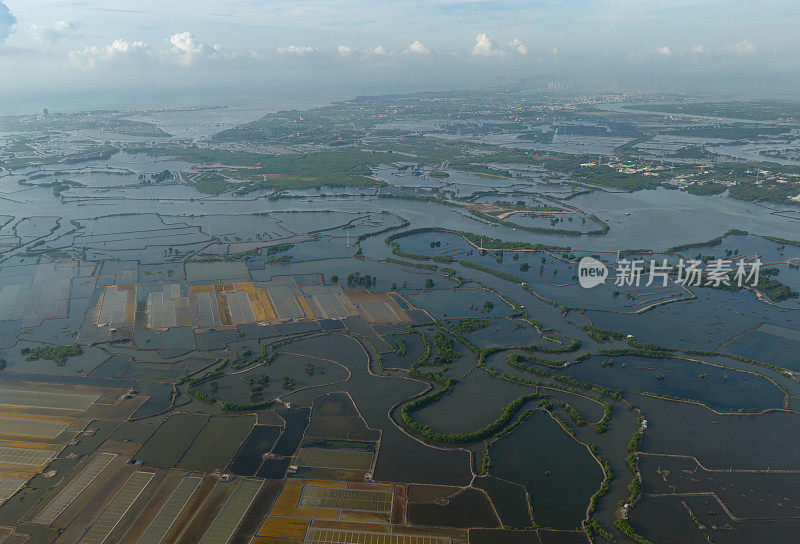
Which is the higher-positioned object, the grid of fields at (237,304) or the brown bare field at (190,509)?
the grid of fields at (237,304)

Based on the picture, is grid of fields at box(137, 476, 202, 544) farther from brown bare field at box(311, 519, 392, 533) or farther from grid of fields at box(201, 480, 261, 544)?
brown bare field at box(311, 519, 392, 533)

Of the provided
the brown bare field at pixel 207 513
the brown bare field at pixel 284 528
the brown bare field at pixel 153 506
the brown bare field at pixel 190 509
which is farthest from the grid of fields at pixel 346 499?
the brown bare field at pixel 153 506

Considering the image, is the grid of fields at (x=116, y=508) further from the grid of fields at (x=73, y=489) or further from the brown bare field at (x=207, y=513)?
the brown bare field at (x=207, y=513)

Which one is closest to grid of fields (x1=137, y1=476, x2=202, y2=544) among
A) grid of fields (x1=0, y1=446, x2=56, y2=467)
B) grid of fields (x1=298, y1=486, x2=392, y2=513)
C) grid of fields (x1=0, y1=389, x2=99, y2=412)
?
grid of fields (x1=298, y1=486, x2=392, y2=513)

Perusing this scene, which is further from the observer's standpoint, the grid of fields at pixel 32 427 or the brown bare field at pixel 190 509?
the grid of fields at pixel 32 427

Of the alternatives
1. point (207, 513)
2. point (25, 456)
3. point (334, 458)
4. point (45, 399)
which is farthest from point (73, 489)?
point (334, 458)

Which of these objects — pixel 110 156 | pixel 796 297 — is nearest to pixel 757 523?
pixel 796 297

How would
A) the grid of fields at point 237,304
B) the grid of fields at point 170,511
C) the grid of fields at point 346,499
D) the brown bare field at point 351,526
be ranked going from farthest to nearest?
the grid of fields at point 237,304, the grid of fields at point 346,499, the brown bare field at point 351,526, the grid of fields at point 170,511
